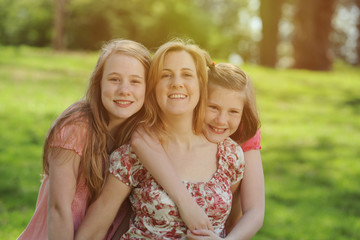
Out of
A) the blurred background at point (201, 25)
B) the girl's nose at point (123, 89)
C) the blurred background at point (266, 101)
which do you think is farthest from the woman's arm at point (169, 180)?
the blurred background at point (201, 25)

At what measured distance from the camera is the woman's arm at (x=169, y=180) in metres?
2.56

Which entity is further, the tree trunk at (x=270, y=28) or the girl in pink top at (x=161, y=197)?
the tree trunk at (x=270, y=28)

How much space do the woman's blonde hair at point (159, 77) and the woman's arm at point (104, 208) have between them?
36 cm

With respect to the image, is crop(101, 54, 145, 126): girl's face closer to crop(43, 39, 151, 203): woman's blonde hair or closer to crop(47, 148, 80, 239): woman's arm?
crop(43, 39, 151, 203): woman's blonde hair

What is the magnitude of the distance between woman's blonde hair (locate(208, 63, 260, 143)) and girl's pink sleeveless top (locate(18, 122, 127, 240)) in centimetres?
78

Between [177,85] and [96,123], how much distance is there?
500 millimetres

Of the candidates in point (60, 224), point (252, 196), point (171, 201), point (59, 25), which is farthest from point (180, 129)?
point (59, 25)

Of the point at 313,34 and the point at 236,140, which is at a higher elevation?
the point at 313,34

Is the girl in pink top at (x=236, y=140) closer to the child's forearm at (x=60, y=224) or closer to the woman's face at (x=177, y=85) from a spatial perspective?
the woman's face at (x=177, y=85)

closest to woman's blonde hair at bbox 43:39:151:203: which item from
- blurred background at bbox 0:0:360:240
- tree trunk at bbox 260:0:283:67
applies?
blurred background at bbox 0:0:360:240

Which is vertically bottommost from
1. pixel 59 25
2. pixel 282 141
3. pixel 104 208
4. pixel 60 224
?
pixel 282 141

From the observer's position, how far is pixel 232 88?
9.18 feet

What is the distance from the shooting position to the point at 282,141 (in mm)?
8477

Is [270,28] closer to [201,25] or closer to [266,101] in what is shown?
[266,101]
